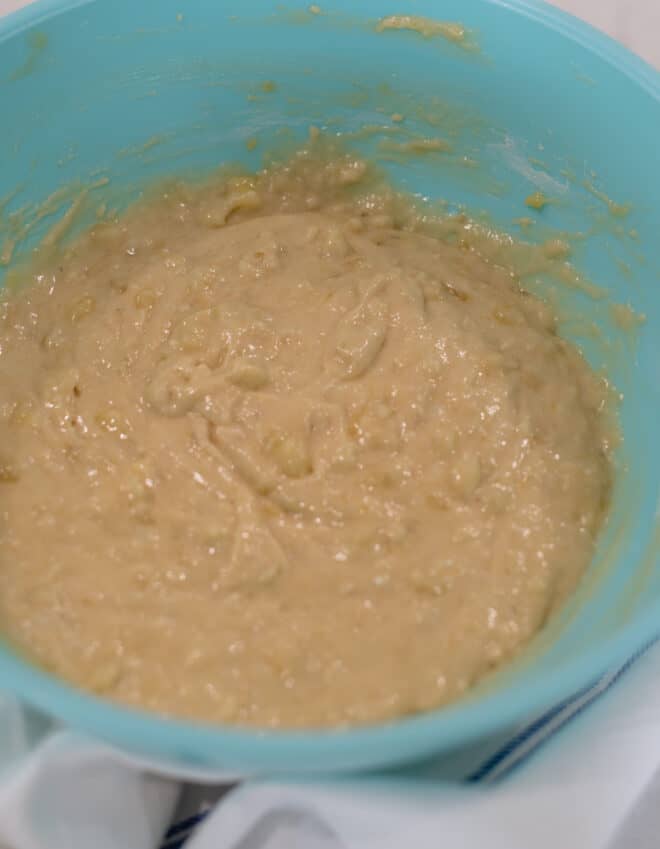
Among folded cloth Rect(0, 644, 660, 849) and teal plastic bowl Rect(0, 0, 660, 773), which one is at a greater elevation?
teal plastic bowl Rect(0, 0, 660, 773)

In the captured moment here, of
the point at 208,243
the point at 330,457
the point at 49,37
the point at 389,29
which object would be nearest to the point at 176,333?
the point at 208,243

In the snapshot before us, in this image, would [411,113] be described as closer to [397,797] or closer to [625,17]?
[625,17]

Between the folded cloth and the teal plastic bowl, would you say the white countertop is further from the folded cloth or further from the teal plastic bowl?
the folded cloth

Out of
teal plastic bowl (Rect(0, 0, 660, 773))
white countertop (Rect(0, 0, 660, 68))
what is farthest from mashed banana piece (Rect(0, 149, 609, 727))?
white countertop (Rect(0, 0, 660, 68))

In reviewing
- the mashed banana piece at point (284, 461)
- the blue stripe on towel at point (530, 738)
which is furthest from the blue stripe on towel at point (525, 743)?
the mashed banana piece at point (284, 461)

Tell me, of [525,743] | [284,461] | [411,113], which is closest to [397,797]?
[525,743]

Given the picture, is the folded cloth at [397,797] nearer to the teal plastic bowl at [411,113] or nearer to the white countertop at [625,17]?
the teal plastic bowl at [411,113]

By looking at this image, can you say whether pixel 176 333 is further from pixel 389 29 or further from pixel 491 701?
pixel 491 701
